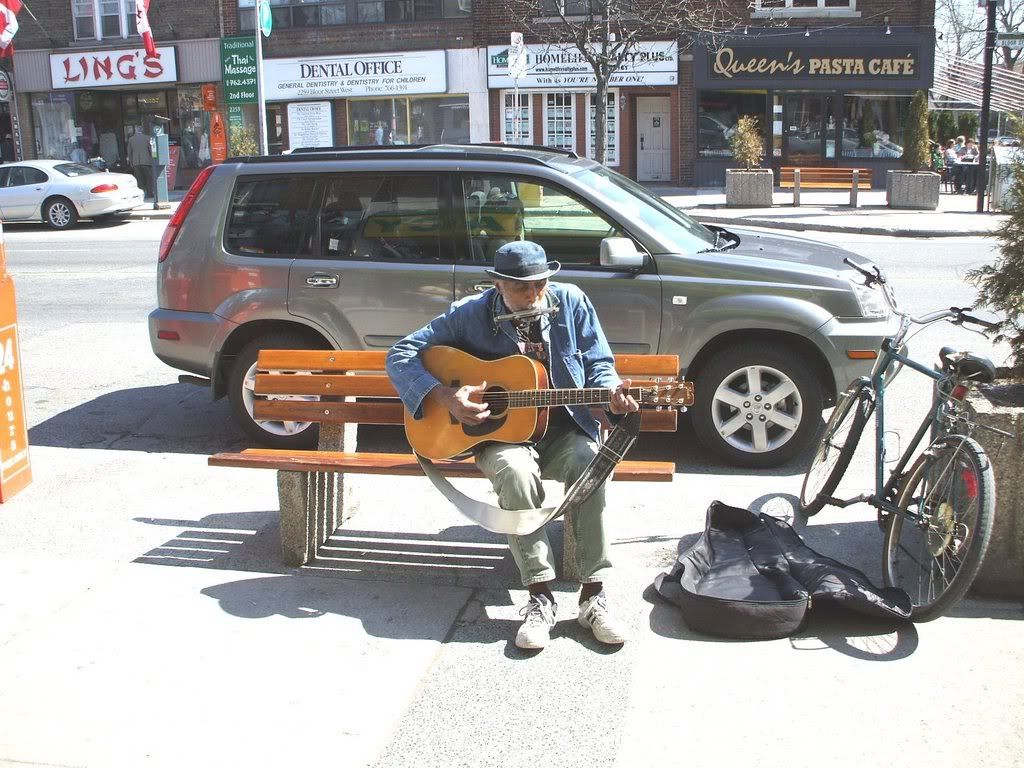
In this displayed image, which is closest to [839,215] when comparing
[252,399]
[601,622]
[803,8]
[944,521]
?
[803,8]

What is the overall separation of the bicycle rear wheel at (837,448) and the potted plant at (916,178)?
19.1m

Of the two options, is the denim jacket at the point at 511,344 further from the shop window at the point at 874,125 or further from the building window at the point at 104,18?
the building window at the point at 104,18

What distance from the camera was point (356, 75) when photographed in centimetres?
3100

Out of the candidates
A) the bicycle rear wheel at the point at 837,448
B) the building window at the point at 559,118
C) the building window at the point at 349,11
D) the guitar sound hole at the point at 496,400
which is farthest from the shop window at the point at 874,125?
the guitar sound hole at the point at 496,400

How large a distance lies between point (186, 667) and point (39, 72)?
33486 millimetres

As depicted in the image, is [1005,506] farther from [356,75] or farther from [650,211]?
Result: [356,75]

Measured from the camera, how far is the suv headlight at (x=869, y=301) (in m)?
6.39

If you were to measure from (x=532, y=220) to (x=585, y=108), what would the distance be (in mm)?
24427

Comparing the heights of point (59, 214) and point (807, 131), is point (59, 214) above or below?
below

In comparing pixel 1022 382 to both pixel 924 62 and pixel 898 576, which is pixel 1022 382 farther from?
pixel 924 62

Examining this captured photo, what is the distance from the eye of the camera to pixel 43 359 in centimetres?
992

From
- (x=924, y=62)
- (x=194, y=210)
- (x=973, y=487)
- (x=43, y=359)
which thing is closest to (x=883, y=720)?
(x=973, y=487)

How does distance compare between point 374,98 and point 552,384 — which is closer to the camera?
point 552,384

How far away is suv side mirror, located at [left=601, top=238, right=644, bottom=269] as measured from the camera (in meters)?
6.37
